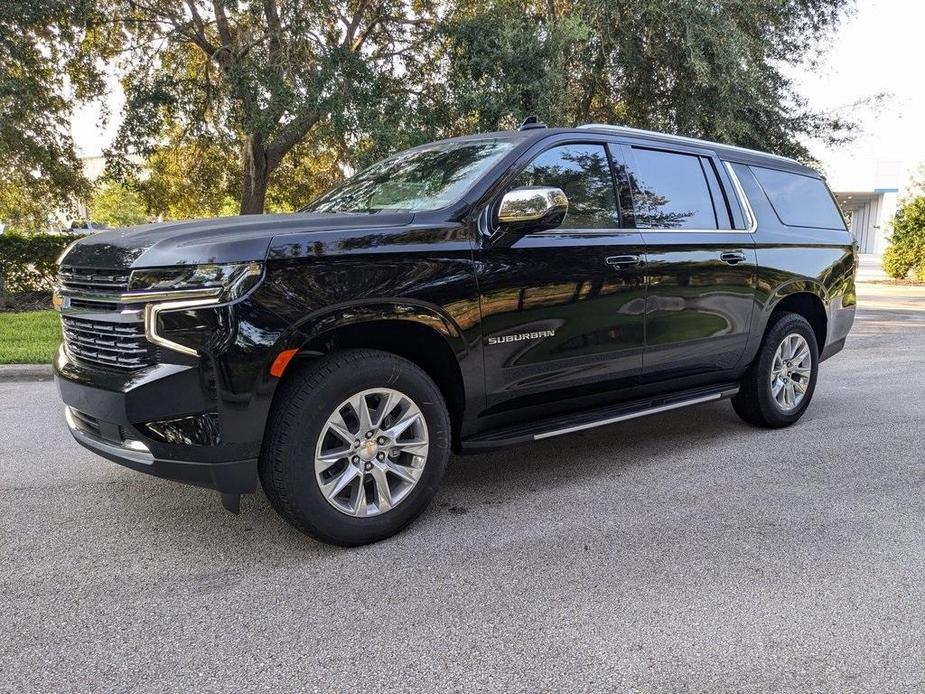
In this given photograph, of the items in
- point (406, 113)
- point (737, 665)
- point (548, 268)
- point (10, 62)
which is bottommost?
point (737, 665)

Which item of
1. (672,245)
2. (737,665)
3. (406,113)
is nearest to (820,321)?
(672,245)

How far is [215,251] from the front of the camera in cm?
285

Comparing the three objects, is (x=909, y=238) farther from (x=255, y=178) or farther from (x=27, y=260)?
(x=27, y=260)

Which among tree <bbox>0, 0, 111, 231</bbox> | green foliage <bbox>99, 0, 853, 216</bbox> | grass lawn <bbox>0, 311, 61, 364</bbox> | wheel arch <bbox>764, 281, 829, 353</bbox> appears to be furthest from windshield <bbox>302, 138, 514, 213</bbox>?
tree <bbox>0, 0, 111, 231</bbox>

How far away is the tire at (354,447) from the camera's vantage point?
3.03 meters

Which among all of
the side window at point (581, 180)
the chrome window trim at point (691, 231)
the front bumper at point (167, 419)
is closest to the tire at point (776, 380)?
the chrome window trim at point (691, 231)

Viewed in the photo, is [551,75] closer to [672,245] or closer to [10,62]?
[672,245]

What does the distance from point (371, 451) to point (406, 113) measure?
963 centimetres

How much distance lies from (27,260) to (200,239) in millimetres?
11479

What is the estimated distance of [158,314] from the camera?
2854 mm

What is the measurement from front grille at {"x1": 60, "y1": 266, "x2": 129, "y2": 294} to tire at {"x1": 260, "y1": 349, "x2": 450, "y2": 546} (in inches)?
30.3

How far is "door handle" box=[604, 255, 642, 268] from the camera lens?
4.00 metres

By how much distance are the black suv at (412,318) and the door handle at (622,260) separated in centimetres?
1

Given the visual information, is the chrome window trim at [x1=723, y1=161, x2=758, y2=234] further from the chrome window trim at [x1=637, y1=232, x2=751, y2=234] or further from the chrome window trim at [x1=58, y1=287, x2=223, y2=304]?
the chrome window trim at [x1=58, y1=287, x2=223, y2=304]
